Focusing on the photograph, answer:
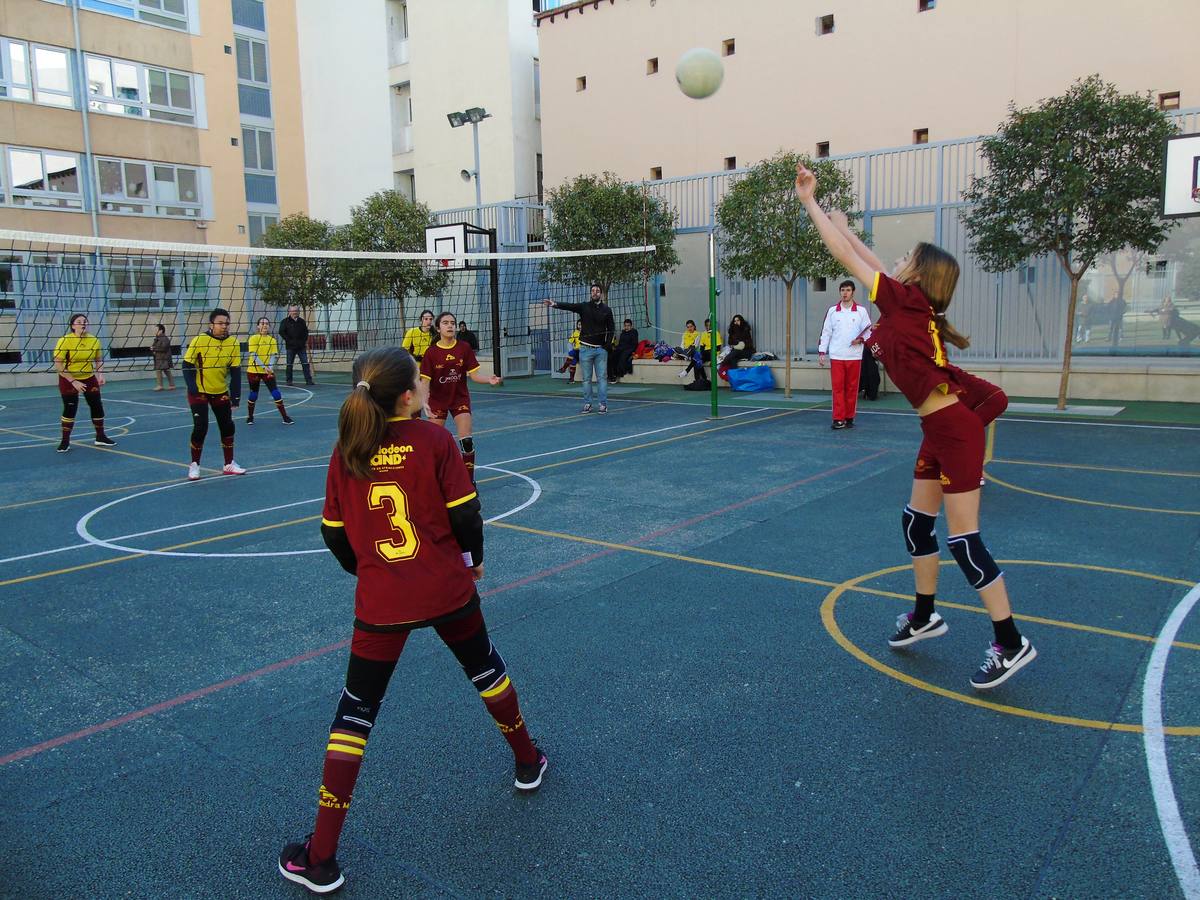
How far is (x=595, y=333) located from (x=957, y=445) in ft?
33.7

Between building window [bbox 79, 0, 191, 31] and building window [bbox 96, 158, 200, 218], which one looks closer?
building window [bbox 79, 0, 191, 31]

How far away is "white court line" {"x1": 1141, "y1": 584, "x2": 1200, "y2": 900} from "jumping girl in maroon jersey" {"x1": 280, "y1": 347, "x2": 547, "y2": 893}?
7.83 feet

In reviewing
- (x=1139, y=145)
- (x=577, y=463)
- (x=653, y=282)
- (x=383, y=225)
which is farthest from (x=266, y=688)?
(x=383, y=225)

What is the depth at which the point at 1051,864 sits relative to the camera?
273cm

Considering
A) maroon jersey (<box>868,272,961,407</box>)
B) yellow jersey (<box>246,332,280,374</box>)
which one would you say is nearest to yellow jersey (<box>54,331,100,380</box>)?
yellow jersey (<box>246,332,280,374</box>)

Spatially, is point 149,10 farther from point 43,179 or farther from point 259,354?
point 259,354

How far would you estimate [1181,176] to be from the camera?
11.3 meters

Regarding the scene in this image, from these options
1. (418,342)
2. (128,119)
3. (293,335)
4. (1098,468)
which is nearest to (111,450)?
(418,342)

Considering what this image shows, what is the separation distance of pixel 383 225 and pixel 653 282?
7.57 meters

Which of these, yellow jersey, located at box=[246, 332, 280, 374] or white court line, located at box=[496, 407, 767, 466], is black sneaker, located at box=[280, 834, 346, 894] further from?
yellow jersey, located at box=[246, 332, 280, 374]

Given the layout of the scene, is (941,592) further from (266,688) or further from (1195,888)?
(266,688)

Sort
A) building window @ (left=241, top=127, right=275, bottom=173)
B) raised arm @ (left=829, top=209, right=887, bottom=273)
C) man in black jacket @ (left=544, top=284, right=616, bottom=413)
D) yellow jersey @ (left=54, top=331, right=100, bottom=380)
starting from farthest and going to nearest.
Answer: building window @ (left=241, top=127, right=275, bottom=173)
man in black jacket @ (left=544, top=284, right=616, bottom=413)
yellow jersey @ (left=54, top=331, right=100, bottom=380)
raised arm @ (left=829, top=209, right=887, bottom=273)

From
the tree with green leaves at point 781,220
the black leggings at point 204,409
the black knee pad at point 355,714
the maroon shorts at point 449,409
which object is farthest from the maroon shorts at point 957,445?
the tree with green leaves at point 781,220

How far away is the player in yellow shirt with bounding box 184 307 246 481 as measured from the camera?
9836 millimetres
